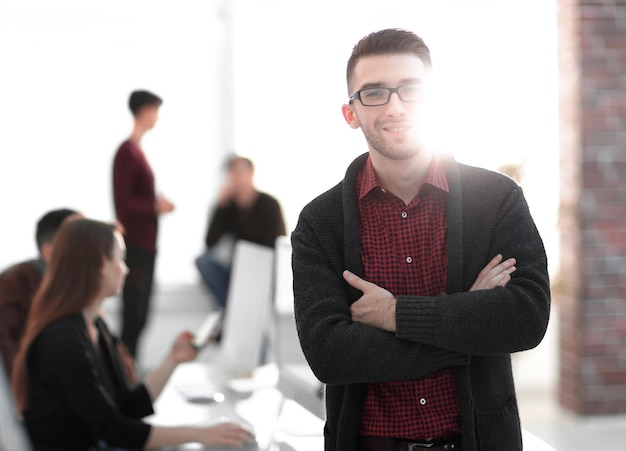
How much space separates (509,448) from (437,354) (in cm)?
20

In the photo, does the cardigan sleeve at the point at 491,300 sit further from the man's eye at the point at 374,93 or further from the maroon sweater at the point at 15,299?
the maroon sweater at the point at 15,299

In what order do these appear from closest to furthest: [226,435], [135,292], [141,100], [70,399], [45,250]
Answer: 1. [226,435]
2. [70,399]
3. [45,250]
4. [141,100]
5. [135,292]

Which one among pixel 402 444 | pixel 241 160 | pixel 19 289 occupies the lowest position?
pixel 402 444

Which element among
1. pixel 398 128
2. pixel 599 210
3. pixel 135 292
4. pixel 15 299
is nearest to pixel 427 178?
pixel 398 128

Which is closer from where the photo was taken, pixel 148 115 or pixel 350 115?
pixel 350 115

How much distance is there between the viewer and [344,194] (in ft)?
5.13

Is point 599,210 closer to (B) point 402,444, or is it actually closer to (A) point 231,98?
(A) point 231,98

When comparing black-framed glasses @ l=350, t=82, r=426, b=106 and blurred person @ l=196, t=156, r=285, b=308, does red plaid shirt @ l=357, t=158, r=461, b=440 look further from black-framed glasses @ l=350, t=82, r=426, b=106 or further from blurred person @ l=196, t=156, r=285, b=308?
blurred person @ l=196, t=156, r=285, b=308

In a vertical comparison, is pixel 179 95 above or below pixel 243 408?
above

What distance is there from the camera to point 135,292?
5.28 m

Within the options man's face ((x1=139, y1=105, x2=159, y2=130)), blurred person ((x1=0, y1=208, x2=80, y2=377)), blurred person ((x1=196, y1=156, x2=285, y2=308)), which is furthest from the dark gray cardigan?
man's face ((x1=139, y1=105, x2=159, y2=130))

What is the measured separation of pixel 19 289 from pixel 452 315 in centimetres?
192

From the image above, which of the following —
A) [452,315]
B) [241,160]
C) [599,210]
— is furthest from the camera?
[241,160]

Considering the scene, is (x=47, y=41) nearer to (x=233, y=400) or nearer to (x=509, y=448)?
(x=233, y=400)
